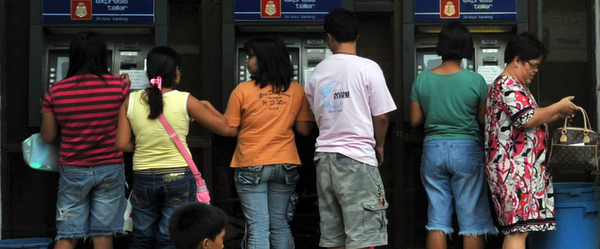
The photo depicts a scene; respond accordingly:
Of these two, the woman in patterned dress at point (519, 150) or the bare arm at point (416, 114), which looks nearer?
the woman in patterned dress at point (519, 150)

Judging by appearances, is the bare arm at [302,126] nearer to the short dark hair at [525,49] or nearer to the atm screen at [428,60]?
the atm screen at [428,60]

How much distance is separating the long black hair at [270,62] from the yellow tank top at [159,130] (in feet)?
1.58

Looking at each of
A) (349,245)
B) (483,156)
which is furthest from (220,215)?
(483,156)

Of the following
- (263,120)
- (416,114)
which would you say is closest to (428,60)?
(416,114)

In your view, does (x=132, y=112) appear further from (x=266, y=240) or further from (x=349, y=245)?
(x=349, y=245)

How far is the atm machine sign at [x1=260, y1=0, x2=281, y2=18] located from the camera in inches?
197

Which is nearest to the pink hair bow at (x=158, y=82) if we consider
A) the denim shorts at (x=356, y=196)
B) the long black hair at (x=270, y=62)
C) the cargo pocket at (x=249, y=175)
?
the long black hair at (x=270, y=62)

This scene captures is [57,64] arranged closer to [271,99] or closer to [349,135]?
[271,99]

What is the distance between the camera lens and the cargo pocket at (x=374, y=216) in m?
4.22

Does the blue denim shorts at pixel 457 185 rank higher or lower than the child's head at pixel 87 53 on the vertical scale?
lower

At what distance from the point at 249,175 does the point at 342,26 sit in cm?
98

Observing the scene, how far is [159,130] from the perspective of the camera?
4254 millimetres

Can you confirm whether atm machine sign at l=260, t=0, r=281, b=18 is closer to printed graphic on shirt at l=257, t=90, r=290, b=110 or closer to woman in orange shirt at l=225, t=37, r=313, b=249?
woman in orange shirt at l=225, t=37, r=313, b=249

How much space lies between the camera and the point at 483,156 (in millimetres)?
4652
